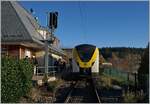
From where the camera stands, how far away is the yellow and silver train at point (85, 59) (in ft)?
107

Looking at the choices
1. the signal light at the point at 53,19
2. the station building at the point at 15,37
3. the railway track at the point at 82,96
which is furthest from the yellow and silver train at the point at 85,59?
the signal light at the point at 53,19

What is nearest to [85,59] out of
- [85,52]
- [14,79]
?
[85,52]

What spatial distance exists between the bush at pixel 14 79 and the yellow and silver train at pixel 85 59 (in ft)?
46.2

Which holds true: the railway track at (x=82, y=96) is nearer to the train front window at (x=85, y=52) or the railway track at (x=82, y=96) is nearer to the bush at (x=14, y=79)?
the bush at (x=14, y=79)

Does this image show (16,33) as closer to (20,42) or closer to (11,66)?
(20,42)

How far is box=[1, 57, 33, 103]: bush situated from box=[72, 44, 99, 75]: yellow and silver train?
14070mm

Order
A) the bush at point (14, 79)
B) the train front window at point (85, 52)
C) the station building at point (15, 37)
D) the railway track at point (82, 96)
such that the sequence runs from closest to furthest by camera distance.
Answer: the bush at point (14, 79), the railway track at point (82, 96), the train front window at point (85, 52), the station building at point (15, 37)

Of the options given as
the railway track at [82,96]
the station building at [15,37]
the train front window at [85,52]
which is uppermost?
the station building at [15,37]

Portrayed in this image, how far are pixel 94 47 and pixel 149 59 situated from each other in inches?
488

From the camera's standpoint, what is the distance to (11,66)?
49.4ft

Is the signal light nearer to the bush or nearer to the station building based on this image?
the station building

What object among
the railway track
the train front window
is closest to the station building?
the train front window

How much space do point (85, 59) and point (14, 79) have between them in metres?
17.5

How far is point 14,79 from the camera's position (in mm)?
15461
